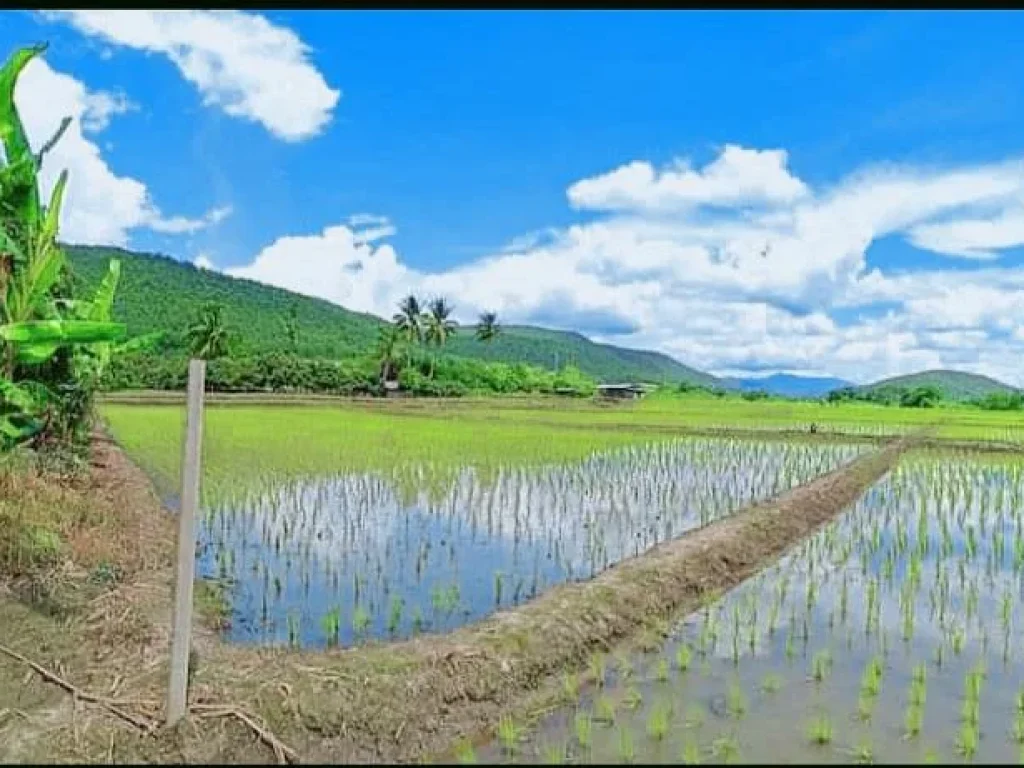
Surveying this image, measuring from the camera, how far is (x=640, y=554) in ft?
27.8

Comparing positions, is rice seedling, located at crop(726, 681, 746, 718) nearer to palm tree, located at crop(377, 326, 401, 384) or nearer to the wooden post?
the wooden post

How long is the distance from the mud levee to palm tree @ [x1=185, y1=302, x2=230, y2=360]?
118 feet

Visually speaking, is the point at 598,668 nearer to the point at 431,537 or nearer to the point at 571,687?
the point at 571,687

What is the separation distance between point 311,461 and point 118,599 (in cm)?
891

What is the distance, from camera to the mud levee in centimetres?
456

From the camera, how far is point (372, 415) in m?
27.6

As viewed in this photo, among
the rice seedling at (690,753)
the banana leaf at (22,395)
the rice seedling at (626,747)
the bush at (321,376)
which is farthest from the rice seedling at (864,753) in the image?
the bush at (321,376)

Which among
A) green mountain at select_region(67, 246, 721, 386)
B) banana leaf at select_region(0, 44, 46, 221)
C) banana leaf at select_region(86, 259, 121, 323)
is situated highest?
green mountain at select_region(67, 246, 721, 386)

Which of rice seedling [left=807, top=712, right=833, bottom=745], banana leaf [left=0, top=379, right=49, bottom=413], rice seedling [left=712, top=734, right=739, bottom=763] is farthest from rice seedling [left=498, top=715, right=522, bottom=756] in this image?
banana leaf [left=0, top=379, right=49, bottom=413]

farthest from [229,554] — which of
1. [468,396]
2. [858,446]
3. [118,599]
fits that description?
[468,396]

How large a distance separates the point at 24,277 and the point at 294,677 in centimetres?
492

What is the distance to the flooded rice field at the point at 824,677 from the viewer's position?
4.43 metres

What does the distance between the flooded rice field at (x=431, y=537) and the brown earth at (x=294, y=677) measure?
66 centimetres

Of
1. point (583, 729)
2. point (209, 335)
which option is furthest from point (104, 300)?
point (209, 335)
